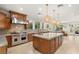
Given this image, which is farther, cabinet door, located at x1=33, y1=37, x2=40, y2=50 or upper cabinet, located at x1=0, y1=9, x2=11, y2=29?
cabinet door, located at x1=33, y1=37, x2=40, y2=50

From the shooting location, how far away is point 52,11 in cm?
263

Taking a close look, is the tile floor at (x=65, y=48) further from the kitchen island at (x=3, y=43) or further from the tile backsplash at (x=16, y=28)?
the tile backsplash at (x=16, y=28)

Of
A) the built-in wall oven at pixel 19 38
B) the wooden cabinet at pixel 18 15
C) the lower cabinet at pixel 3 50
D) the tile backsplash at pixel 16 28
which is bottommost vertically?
the lower cabinet at pixel 3 50

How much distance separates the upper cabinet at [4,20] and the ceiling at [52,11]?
0.17 meters

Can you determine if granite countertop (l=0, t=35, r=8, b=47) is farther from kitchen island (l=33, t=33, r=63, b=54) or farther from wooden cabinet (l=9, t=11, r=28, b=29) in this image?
kitchen island (l=33, t=33, r=63, b=54)

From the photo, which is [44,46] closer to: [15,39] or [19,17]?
[15,39]

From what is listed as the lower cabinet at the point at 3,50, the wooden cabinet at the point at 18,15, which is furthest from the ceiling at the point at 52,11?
the lower cabinet at the point at 3,50

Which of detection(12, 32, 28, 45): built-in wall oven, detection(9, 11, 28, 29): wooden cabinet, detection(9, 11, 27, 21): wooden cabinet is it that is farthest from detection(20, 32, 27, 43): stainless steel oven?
detection(9, 11, 27, 21): wooden cabinet

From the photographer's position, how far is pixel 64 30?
262cm

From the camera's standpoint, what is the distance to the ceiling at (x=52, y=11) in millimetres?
2604

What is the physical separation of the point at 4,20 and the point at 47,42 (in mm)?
919

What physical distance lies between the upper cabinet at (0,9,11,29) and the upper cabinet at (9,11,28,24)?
3.7 inches

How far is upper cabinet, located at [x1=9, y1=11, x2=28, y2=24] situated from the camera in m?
2.58
